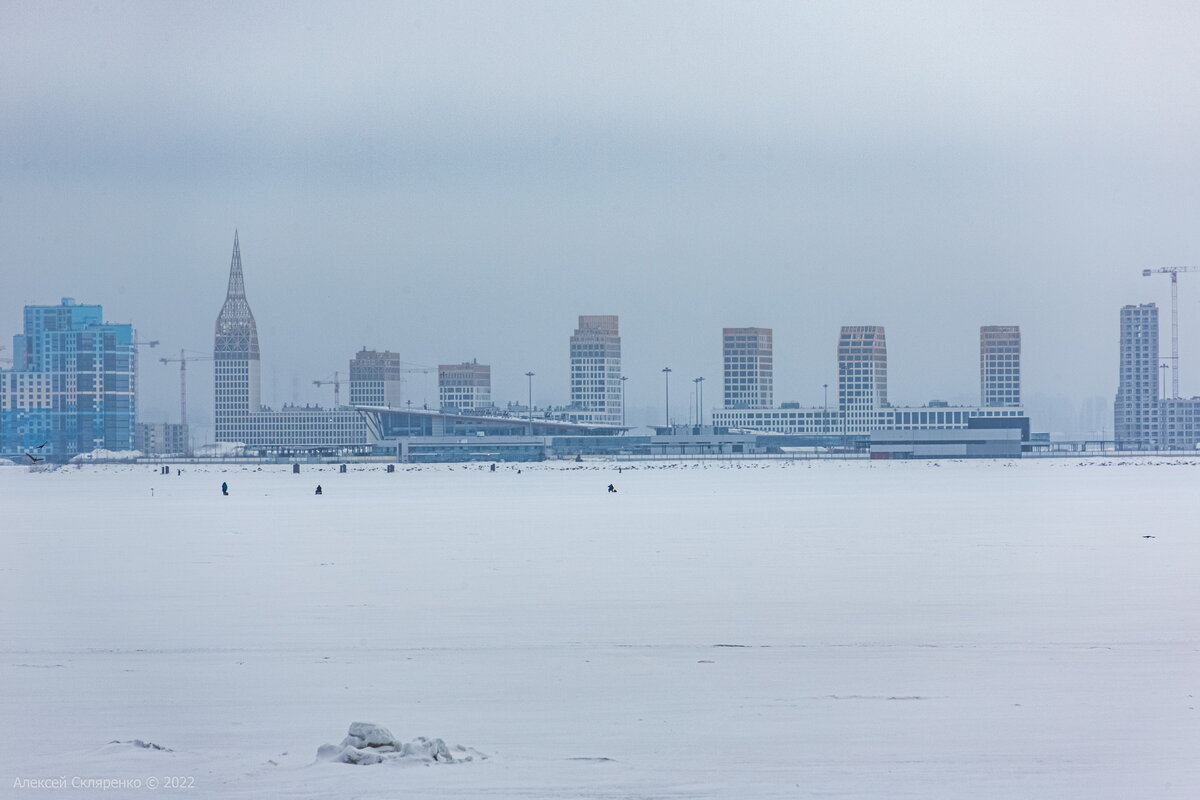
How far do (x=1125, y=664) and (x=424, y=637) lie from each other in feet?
28.0

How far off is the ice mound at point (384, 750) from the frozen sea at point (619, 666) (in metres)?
0.14

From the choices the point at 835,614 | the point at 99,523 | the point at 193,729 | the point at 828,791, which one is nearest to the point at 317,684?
the point at 193,729

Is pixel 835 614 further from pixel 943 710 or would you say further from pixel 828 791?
pixel 828 791

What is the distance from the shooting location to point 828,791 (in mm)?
11172

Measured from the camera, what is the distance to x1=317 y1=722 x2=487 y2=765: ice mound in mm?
12148

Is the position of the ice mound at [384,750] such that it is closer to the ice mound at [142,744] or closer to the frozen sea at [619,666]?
the frozen sea at [619,666]

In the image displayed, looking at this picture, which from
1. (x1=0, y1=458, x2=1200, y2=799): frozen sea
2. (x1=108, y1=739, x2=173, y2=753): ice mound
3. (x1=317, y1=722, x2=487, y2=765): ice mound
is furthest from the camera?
(x1=108, y1=739, x2=173, y2=753): ice mound

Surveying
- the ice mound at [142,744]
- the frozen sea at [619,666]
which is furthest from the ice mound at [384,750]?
the ice mound at [142,744]

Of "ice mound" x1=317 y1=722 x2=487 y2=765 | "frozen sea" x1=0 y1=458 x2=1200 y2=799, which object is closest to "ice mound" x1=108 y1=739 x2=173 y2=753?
"frozen sea" x1=0 y1=458 x2=1200 y2=799

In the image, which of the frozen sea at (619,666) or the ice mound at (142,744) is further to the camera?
the ice mound at (142,744)

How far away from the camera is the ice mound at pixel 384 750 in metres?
12.1

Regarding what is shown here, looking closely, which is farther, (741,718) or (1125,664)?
(1125,664)

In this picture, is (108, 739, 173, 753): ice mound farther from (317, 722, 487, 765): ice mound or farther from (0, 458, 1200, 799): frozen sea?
(317, 722, 487, 765): ice mound

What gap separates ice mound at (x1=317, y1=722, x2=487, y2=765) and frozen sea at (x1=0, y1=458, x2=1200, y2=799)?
14cm
